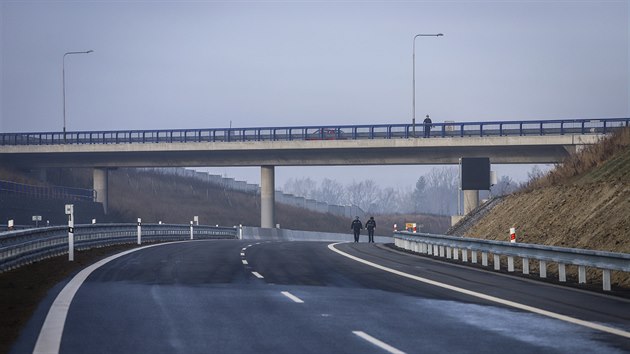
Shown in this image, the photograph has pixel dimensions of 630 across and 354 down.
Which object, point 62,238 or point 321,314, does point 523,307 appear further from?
point 62,238

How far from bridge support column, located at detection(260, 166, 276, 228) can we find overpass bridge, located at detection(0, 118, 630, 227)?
77mm

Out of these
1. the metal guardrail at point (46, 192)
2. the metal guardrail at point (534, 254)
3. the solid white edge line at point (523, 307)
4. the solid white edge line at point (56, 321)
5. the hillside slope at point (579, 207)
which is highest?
the metal guardrail at point (46, 192)

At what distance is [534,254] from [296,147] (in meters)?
52.4

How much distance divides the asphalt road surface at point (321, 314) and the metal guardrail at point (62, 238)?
2078 mm

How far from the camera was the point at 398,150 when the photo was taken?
73.4 metres

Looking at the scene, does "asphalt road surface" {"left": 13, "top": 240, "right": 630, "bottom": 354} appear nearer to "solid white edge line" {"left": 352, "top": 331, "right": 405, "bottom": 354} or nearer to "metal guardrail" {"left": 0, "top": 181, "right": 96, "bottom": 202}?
"solid white edge line" {"left": 352, "top": 331, "right": 405, "bottom": 354}

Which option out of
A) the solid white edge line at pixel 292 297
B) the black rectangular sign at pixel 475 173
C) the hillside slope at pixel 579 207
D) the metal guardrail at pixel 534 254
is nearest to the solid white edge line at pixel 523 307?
the metal guardrail at pixel 534 254

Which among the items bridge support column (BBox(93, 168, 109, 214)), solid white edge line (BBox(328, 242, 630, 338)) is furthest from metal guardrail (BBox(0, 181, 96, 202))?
solid white edge line (BBox(328, 242, 630, 338))

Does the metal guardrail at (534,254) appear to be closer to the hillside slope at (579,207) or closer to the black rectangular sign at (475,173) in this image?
the hillside slope at (579,207)

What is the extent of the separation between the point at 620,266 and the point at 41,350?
1084 cm

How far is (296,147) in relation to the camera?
74.8m

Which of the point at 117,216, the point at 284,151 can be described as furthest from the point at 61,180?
the point at 284,151

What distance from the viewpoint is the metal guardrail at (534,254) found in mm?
18875

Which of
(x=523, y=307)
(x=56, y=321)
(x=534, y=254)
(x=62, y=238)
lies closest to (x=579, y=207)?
(x=534, y=254)
